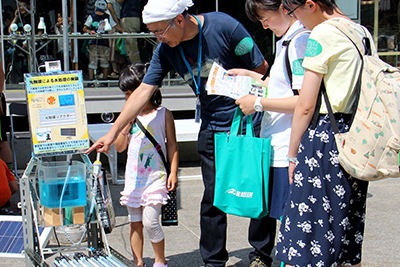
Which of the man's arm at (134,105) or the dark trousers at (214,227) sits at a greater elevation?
the man's arm at (134,105)

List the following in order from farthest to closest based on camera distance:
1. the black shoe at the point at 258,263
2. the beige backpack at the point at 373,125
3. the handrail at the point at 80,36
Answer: the handrail at the point at 80,36
the black shoe at the point at 258,263
the beige backpack at the point at 373,125

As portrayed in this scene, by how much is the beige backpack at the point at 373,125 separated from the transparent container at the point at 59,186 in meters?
1.52

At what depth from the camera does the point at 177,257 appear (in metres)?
3.62

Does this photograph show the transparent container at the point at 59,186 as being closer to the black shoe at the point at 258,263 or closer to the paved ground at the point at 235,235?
the paved ground at the point at 235,235

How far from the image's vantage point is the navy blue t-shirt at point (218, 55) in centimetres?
285

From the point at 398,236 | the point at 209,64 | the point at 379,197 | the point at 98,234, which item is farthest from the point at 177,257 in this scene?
the point at 379,197

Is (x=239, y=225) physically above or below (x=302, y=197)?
below

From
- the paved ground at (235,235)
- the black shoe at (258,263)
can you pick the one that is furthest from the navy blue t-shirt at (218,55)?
the paved ground at (235,235)

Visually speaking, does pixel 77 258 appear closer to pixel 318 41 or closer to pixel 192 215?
pixel 318 41

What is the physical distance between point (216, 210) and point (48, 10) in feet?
23.6

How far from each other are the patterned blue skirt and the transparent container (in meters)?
1.25

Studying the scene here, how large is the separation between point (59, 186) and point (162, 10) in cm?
123

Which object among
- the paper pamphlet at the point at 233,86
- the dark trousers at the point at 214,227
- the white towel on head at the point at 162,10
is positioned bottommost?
the dark trousers at the point at 214,227

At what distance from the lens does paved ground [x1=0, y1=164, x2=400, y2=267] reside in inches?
139
